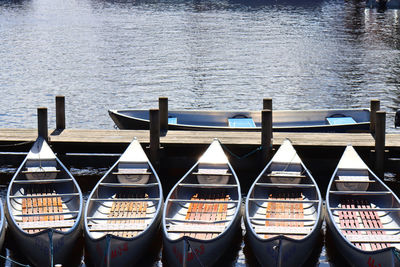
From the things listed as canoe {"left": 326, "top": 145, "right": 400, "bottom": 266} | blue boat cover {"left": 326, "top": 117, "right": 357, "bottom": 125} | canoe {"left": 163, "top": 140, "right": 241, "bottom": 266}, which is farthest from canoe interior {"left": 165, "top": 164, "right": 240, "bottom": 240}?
blue boat cover {"left": 326, "top": 117, "right": 357, "bottom": 125}

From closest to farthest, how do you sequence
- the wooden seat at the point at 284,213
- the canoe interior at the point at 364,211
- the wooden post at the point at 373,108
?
the canoe interior at the point at 364,211 → the wooden seat at the point at 284,213 → the wooden post at the point at 373,108

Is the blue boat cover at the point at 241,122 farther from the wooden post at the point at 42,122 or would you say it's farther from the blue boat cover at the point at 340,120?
the wooden post at the point at 42,122

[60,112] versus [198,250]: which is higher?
[60,112]

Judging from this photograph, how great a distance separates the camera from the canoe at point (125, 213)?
1594 centimetres

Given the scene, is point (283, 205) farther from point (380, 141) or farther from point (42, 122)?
point (42, 122)

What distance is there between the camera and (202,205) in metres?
18.6

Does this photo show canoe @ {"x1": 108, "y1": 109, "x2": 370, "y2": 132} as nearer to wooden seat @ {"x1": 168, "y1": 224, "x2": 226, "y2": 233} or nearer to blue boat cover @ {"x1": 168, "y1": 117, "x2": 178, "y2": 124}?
blue boat cover @ {"x1": 168, "y1": 117, "x2": 178, "y2": 124}

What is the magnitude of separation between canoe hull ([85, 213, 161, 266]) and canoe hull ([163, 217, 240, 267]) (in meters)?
0.58

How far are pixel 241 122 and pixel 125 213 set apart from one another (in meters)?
10.2

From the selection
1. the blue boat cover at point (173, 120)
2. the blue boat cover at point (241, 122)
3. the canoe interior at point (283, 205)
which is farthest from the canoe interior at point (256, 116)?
the canoe interior at point (283, 205)

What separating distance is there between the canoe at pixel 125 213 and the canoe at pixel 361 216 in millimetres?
4873

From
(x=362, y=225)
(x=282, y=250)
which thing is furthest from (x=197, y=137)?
(x=282, y=250)

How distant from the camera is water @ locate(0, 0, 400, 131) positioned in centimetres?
4109

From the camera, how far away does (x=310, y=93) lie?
143 feet
